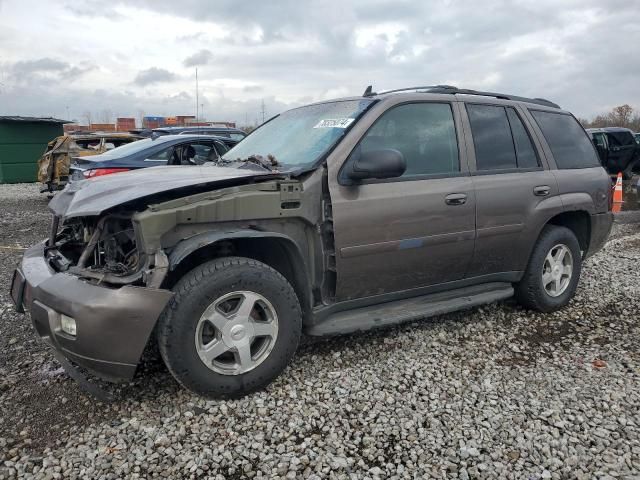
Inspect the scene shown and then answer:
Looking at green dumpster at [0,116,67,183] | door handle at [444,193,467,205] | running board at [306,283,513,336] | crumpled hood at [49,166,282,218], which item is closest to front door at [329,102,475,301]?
door handle at [444,193,467,205]

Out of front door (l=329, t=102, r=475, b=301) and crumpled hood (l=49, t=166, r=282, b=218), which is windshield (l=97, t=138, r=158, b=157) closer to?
crumpled hood (l=49, t=166, r=282, b=218)

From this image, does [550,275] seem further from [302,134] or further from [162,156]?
[162,156]

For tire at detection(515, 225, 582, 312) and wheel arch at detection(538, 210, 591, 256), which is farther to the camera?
wheel arch at detection(538, 210, 591, 256)

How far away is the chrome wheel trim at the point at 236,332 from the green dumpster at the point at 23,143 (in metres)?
15.9

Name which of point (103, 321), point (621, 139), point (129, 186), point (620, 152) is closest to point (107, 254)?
point (129, 186)

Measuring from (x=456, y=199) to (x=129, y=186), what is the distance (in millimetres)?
2223

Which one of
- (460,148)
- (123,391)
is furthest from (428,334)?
(123,391)

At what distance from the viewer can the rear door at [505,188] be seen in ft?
13.0

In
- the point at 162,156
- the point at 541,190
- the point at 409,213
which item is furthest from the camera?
the point at 162,156

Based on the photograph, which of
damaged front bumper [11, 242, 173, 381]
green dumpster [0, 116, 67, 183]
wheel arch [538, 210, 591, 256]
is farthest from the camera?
green dumpster [0, 116, 67, 183]

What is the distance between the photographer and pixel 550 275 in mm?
4551

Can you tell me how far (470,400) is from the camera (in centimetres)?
307

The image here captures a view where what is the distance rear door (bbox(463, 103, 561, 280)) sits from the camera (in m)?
3.95

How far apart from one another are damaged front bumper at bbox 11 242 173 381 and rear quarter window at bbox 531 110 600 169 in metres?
3.55
